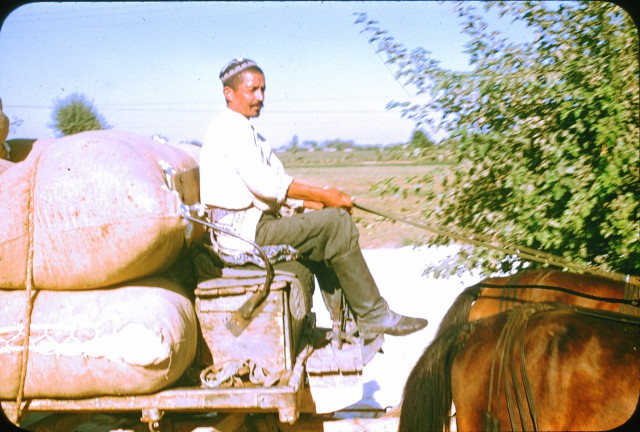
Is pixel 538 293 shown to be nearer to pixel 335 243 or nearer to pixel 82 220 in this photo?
pixel 335 243

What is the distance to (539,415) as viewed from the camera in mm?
2258

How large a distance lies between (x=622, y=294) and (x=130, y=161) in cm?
247

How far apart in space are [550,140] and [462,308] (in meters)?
1.41

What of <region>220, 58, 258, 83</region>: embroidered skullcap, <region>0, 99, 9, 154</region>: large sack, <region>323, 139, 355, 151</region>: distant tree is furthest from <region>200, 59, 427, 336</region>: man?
<region>323, 139, 355, 151</region>: distant tree

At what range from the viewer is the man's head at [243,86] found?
3.16m

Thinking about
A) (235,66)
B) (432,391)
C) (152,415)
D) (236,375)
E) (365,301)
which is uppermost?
(235,66)

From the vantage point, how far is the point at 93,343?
244cm

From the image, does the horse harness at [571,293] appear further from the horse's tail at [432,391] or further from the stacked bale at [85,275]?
the stacked bale at [85,275]

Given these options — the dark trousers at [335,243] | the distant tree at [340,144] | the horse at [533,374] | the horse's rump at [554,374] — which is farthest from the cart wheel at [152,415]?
the distant tree at [340,144]

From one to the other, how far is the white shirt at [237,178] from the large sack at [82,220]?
52 centimetres

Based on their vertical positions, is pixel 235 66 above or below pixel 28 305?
above

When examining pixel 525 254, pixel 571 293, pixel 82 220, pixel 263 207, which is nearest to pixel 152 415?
pixel 82 220

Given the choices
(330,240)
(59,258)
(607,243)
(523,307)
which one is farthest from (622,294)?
(59,258)

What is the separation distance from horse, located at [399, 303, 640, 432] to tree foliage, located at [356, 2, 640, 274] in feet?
4.35
